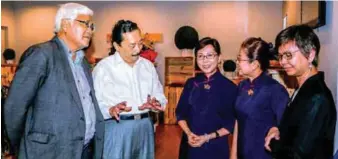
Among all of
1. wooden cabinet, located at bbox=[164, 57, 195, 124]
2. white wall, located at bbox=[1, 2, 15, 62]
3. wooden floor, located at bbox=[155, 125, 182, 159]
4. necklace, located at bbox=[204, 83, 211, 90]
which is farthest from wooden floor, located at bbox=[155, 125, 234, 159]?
white wall, located at bbox=[1, 2, 15, 62]

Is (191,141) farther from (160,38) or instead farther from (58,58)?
(160,38)

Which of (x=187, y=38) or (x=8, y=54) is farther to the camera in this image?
(x=8, y=54)

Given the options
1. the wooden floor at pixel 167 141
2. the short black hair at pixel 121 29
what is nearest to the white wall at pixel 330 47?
the short black hair at pixel 121 29

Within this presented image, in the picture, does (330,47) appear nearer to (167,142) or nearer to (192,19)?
(167,142)

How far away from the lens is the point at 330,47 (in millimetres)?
2119

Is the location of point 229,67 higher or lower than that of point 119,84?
lower

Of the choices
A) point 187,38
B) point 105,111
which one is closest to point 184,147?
point 105,111

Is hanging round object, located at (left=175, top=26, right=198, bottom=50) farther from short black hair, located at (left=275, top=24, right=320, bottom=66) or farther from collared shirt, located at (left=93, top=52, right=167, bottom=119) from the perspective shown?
short black hair, located at (left=275, top=24, right=320, bottom=66)

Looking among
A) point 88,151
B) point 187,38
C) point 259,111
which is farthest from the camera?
point 187,38

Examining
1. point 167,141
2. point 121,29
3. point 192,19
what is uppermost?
point 192,19

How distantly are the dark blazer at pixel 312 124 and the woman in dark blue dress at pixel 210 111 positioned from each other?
0.61 m

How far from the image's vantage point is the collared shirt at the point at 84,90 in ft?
6.26

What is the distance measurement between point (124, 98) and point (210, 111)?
51 centimetres

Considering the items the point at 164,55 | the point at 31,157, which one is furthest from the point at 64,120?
the point at 164,55
